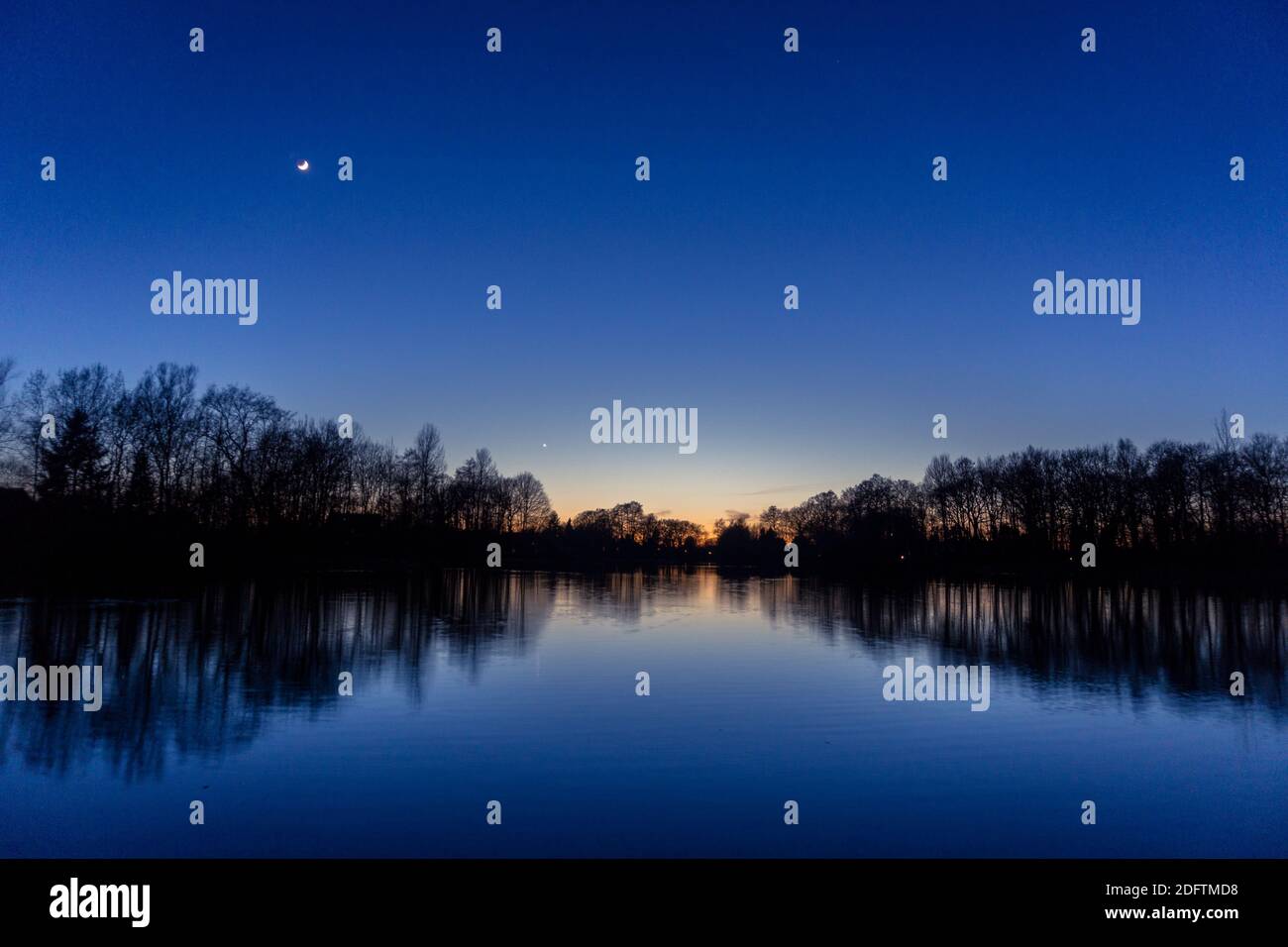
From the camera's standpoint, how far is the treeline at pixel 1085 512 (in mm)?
78750

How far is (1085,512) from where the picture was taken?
9331 centimetres

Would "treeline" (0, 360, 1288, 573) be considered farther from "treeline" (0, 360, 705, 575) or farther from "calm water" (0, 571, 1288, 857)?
"calm water" (0, 571, 1288, 857)

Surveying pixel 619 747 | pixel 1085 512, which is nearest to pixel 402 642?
pixel 619 747

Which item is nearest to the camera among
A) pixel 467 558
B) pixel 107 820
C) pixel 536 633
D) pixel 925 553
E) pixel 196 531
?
pixel 107 820

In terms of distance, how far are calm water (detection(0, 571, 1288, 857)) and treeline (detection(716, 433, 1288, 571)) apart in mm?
65797

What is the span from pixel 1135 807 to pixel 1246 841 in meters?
1.31

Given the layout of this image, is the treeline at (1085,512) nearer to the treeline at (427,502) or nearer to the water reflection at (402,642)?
the treeline at (427,502)

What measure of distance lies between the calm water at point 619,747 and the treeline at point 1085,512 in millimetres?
65797

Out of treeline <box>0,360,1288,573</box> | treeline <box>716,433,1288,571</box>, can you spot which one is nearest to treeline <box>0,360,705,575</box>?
treeline <box>0,360,1288,573</box>

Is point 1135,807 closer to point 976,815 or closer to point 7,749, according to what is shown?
point 976,815

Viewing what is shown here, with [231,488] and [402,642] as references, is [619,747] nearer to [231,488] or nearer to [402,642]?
[402,642]

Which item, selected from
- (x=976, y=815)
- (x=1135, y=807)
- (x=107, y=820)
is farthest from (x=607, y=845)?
(x=1135, y=807)

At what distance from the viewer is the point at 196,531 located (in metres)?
65.8

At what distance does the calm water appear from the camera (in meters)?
9.56
